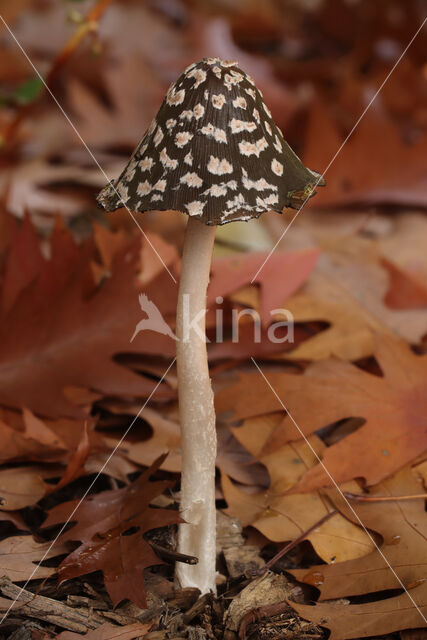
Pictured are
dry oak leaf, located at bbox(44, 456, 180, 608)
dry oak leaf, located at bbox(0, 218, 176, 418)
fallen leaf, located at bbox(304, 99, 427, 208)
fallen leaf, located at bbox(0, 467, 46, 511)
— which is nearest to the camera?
dry oak leaf, located at bbox(44, 456, 180, 608)

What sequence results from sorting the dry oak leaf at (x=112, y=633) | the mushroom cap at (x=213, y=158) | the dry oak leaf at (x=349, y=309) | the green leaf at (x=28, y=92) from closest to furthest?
the mushroom cap at (x=213, y=158) < the dry oak leaf at (x=112, y=633) < the dry oak leaf at (x=349, y=309) < the green leaf at (x=28, y=92)

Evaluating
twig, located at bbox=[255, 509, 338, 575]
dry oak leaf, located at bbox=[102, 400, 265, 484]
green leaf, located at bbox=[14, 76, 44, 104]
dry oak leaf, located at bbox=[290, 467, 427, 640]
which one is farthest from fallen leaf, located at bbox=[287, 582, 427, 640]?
green leaf, located at bbox=[14, 76, 44, 104]

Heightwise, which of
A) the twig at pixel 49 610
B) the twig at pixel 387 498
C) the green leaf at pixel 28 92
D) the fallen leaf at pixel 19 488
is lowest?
the twig at pixel 49 610

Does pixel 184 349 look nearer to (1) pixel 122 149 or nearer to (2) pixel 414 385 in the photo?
(2) pixel 414 385

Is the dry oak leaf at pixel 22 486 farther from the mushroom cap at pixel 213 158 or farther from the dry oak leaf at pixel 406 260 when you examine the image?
the dry oak leaf at pixel 406 260

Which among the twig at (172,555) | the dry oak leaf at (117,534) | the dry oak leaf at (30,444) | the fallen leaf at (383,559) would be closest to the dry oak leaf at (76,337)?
the dry oak leaf at (30,444)

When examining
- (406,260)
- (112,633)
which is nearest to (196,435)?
(112,633)

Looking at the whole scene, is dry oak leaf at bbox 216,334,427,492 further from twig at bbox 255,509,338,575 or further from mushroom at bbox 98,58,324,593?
mushroom at bbox 98,58,324,593
